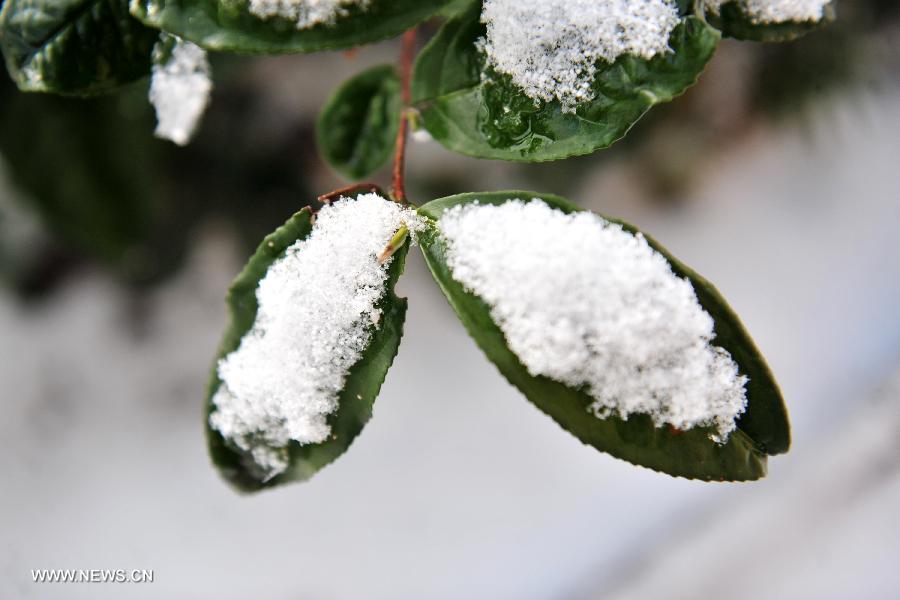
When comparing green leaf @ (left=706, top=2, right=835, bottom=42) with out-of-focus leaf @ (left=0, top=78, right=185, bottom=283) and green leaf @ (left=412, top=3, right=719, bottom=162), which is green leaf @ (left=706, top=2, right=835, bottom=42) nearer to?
green leaf @ (left=412, top=3, right=719, bottom=162)

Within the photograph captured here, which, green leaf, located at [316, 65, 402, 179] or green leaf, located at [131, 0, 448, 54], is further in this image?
green leaf, located at [316, 65, 402, 179]

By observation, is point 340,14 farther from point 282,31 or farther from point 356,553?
→ point 356,553

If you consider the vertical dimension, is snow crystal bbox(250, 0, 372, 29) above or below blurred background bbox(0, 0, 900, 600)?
above

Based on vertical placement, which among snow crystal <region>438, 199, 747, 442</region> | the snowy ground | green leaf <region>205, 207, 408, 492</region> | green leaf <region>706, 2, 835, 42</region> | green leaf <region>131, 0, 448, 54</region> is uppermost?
green leaf <region>706, 2, 835, 42</region>

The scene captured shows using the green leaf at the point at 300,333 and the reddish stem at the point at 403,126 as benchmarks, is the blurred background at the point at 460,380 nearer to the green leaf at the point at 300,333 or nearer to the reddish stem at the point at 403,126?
the reddish stem at the point at 403,126

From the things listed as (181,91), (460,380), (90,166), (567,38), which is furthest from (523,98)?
(460,380)

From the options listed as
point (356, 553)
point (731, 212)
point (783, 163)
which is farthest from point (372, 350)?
point (783, 163)

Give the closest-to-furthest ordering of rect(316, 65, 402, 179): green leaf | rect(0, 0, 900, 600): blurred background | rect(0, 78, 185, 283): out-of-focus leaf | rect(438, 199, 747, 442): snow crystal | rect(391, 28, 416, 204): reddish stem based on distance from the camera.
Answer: rect(438, 199, 747, 442): snow crystal < rect(391, 28, 416, 204): reddish stem < rect(316, 65, 402, 179): green leaf < rect(0, 78, 185, 283): out-of-focus leaf < rect(0, 0, 900, 600): blurred background

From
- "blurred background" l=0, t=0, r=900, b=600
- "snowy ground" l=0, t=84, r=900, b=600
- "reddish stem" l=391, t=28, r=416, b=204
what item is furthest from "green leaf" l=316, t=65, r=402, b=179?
"snowy ground" l=0, t=84, r=900, b=600
